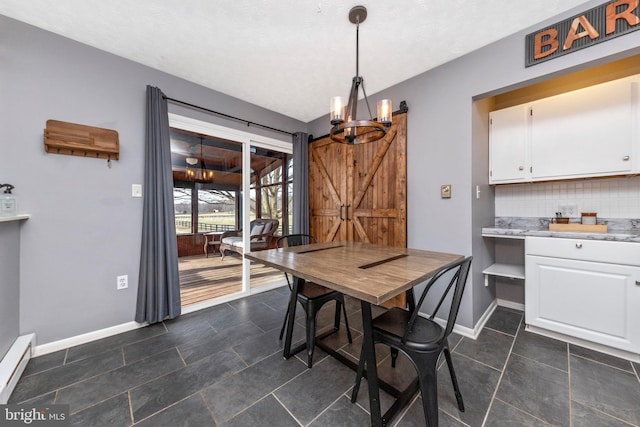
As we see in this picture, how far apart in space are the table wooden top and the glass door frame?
145 cm

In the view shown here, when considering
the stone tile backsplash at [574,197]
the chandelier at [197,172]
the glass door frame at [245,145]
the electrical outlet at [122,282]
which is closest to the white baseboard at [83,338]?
the electrical outlet at [122,282]

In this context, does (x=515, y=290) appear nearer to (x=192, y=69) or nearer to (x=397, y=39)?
(x=397, y=39)

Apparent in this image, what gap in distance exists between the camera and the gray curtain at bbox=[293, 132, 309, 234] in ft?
12.3

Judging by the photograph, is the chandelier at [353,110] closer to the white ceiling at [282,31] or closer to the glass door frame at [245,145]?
the white ceiling at [282,31]

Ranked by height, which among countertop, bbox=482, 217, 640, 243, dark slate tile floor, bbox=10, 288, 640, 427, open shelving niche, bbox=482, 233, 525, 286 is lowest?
dark slate tile floor, bbox=10, 288, 640, 427

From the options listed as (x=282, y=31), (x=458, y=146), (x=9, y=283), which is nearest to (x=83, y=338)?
(x=9, y=283)

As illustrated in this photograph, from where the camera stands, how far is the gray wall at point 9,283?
5.36 ft

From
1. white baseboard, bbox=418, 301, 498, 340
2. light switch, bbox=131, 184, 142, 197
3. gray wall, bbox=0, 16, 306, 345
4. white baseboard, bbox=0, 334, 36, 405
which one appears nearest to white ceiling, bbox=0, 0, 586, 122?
gray wall, bbox=0, 16, 306, 345

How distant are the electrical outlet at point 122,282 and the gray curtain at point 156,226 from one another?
11 centimetres

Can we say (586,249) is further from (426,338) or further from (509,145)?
(426,338)

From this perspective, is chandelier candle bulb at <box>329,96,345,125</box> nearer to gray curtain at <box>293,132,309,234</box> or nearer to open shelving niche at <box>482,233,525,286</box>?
open shelving niche at <box>482,233,525,286</box>

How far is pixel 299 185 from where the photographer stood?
374cm

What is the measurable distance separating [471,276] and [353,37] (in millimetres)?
2355

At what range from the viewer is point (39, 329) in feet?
6.40
